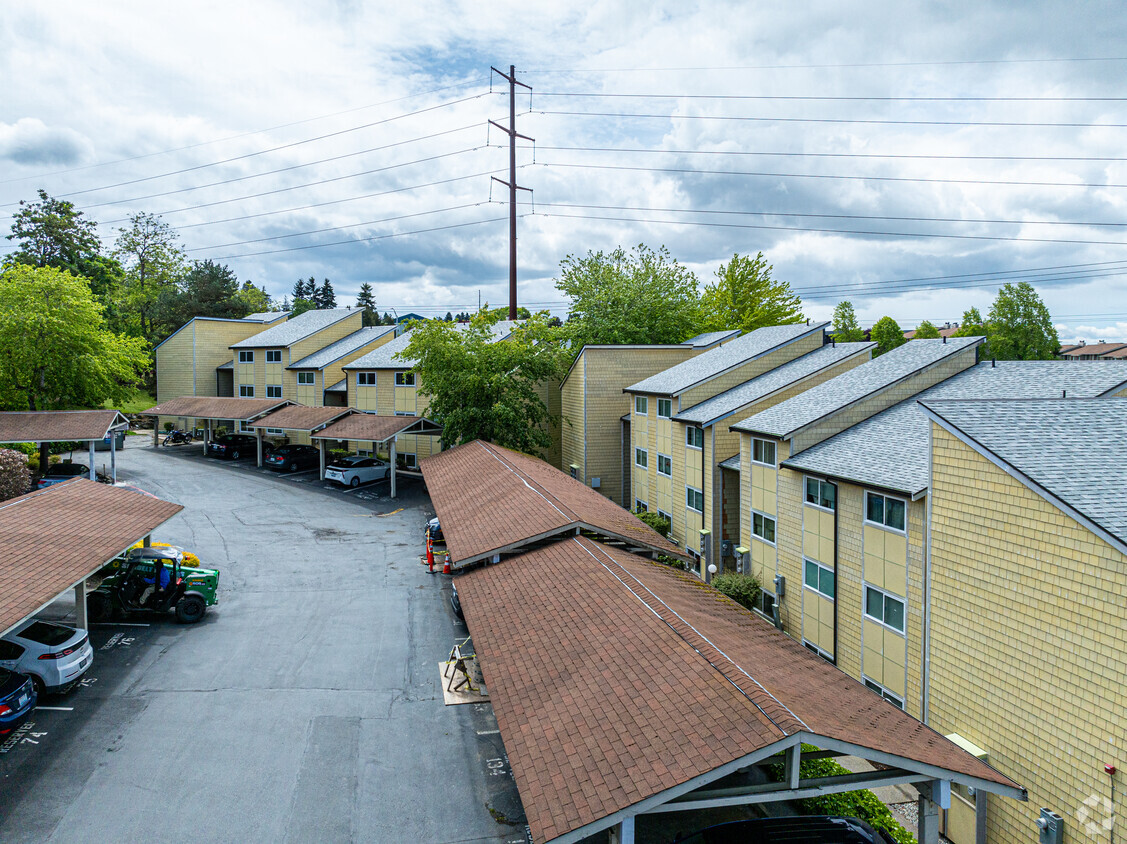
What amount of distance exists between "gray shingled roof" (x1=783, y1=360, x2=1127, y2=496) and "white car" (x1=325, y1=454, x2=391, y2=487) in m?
30.9

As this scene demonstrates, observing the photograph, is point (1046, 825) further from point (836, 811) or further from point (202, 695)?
point (202, 695)

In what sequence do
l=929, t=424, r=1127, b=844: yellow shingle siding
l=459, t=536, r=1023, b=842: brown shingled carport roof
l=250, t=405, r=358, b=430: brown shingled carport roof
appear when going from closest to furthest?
l=459, t=536, r=1023, b=842: brown shingled carport roof → l=929, t=424, r=1127, b=844: yellow shingle siding → l=250, t=405, r=358, b=430: brown shingled carport roof

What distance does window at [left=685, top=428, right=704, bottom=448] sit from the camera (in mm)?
27891

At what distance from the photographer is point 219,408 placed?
172 ft

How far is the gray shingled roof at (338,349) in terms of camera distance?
54250mm

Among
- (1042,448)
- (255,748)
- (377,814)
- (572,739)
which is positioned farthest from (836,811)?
(255,748)

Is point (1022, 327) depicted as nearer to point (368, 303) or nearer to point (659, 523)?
point (659, 523)

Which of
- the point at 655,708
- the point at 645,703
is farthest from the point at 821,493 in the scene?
the point at 655,708

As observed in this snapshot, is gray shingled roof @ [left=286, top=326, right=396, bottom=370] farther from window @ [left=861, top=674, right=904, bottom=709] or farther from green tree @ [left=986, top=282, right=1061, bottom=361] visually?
green tree @ [left=986, top=282, right=1061, bottom=361]

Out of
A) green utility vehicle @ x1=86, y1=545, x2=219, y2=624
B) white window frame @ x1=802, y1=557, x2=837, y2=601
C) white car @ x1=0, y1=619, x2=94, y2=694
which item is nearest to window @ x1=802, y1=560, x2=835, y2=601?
white window frame @ x1=802, y1=557, x2=837, y2=601

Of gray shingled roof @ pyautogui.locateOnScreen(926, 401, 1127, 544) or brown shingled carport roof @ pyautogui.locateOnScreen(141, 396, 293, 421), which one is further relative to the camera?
brown shingled carport roof @ pyautogui.locateOnScreen(141, 396, 293, 421)

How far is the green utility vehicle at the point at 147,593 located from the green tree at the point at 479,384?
18328 mm

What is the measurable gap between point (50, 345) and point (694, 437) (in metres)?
37.5

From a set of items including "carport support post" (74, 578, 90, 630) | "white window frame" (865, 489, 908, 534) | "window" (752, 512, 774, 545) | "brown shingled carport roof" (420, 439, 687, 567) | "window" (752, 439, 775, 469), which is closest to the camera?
"white window frame" (865, 489, 908, 534)
